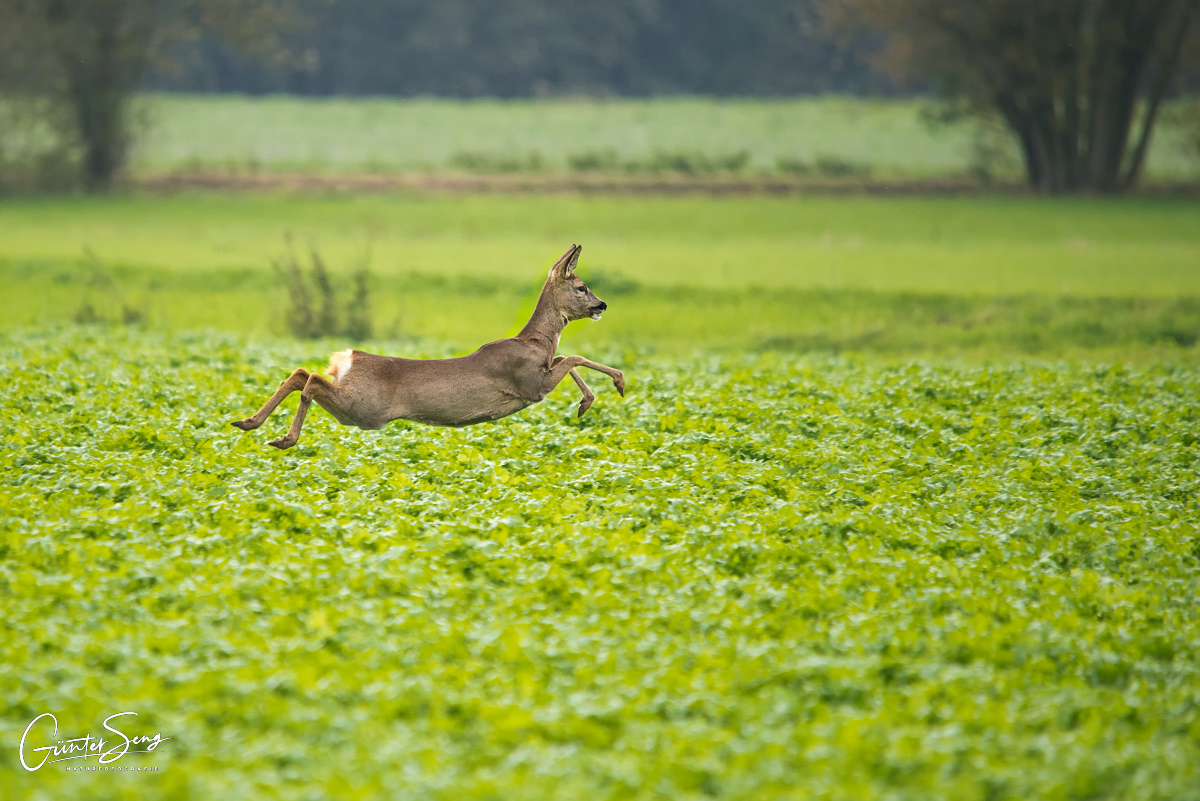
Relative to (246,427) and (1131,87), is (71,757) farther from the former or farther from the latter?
(1131,87)

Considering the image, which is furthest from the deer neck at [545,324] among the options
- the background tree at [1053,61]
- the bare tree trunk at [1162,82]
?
the bare tree trunk at [1162,82]

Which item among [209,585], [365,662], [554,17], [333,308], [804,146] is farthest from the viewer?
[554,17]

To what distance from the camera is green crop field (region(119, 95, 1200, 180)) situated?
57.5m

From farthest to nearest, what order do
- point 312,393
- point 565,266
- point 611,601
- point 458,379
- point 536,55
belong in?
point 536,55, point 565,266, point 458,379, point 312,393, point 611,601

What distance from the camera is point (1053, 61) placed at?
45312 millimetres

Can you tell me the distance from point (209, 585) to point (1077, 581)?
653 cm

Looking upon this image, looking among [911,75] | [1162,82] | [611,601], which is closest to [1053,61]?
[1162,82]

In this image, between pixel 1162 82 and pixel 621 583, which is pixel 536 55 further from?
pixel 621 583

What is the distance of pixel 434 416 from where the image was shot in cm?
1129

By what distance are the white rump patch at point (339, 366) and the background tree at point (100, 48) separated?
41592 millimetres

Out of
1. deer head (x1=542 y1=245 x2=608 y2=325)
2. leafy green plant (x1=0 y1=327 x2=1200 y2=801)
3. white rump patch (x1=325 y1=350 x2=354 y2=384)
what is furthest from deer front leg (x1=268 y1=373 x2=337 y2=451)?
deer head (x1=542 y1=245 x2=608 y2=325)

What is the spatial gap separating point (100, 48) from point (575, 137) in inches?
1009

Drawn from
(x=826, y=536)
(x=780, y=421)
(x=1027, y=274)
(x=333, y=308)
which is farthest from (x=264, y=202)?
(x=826, y=536)

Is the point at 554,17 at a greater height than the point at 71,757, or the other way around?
the point at 554,17
